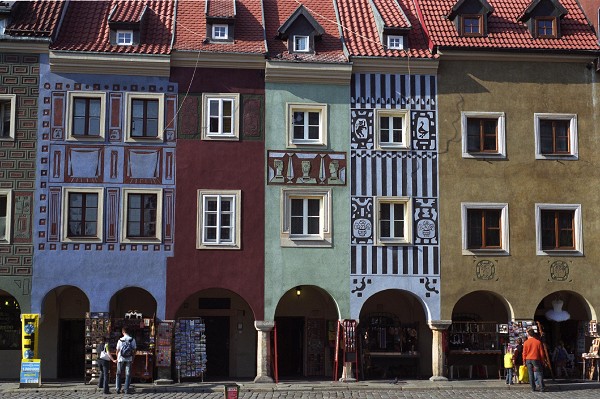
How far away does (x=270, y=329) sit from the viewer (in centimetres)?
2970

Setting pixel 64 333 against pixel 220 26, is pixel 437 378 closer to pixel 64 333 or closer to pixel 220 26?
pixel 64 333

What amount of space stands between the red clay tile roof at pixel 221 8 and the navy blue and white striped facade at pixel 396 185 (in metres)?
5.02

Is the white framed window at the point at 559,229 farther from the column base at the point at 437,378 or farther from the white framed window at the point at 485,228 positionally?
the column base at the point at 437,378

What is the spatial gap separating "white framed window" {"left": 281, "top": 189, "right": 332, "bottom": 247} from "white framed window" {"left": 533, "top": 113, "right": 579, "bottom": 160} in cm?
768

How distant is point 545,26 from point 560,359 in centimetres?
1180

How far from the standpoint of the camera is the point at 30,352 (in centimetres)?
2848

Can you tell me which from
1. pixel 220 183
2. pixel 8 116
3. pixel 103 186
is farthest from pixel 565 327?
pixel 8 116

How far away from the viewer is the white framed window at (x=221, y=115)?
99.6 ft

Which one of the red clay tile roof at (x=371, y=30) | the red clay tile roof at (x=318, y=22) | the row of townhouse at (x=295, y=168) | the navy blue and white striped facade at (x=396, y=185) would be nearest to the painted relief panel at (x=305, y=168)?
the row of townhouse at (x=295, y=168)

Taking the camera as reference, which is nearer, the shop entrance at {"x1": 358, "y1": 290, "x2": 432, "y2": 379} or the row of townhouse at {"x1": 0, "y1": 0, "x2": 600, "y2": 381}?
the row of townhouse at {"x1": 0, "y1": 0, "x2": 600, "y2": 381}

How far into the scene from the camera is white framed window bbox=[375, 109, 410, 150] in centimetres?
3078

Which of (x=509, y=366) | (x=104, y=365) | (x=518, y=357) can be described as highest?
(x=518, y=357)

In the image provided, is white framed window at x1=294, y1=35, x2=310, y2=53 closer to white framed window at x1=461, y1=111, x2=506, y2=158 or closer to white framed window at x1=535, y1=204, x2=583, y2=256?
white framed window at x1=461, y1=111, x2=506, y2=158

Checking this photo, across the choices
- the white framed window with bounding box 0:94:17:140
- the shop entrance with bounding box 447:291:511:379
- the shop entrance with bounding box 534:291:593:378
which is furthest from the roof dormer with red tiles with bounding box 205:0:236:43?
the shop entrance with bounding box 534:291:593:378
